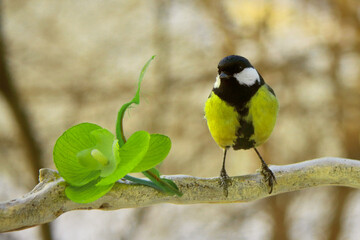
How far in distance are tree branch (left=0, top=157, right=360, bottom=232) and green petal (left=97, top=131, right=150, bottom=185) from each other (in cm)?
5

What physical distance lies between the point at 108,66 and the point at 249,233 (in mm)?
670

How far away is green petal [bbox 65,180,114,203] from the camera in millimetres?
361

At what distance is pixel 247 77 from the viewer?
0.51 metres

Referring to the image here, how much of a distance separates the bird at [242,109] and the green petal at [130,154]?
0.16 meters

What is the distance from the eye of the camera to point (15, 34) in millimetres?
1364

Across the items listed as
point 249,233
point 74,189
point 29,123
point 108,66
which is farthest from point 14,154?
point 74,189

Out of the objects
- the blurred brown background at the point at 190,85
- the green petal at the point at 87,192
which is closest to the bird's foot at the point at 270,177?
the green petal at the point at 87,192

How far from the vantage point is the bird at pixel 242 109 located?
19.9 inches

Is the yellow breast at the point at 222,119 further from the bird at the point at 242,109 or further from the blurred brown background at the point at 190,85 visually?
the blurred brown background at the point at 190,85

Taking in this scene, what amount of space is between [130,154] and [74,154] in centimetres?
5

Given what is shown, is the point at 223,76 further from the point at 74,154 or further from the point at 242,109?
the point at 74,154

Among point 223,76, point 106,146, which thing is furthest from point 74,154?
point 223,76

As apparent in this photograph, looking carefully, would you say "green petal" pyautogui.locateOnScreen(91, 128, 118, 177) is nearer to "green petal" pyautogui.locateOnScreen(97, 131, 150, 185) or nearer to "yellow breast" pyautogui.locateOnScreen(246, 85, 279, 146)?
"green petal" pyautogui.locateOnScreen(97, 131, 150, 185)

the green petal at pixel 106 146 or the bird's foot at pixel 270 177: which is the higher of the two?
the green petal at pixel 106 146
